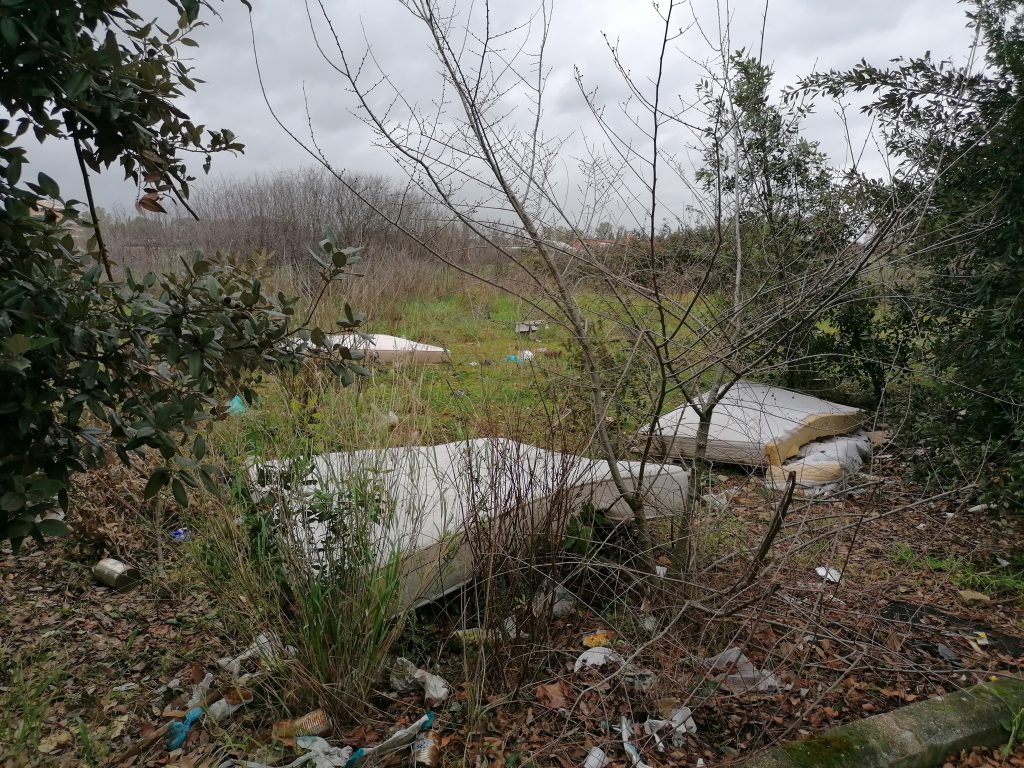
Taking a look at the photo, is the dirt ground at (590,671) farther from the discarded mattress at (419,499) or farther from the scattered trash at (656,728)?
the discarded mattress at (419,499)

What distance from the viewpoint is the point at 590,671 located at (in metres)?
2.63

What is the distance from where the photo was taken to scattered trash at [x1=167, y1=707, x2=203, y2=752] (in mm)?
2408

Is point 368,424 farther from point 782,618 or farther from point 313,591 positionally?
point 782,618

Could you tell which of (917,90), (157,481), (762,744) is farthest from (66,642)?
(917,90)

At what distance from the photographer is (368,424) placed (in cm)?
302

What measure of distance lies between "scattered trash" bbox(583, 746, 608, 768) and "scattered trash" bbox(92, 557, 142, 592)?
2.36 metres

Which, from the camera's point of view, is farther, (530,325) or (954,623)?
(530,325)

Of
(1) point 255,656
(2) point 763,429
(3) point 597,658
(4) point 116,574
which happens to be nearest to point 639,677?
(3) point 597,658

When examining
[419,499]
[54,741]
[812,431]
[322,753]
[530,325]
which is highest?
[530,325]

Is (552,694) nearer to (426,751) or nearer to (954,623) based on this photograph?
(426,751)

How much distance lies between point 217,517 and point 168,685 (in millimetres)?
626

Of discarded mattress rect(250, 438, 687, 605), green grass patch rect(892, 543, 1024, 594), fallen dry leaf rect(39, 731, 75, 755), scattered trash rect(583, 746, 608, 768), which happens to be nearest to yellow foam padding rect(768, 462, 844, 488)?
green grass patch rect(892, 543, 1024, 594)

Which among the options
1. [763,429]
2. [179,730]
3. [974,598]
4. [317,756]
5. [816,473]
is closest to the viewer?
[317,756]

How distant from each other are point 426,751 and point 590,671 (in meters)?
0.67
